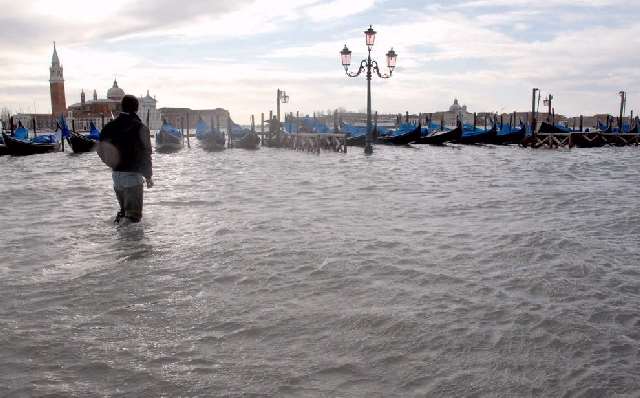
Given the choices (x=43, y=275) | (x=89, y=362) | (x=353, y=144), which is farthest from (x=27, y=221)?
(x=353, y=144)

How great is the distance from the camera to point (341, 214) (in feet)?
22.5

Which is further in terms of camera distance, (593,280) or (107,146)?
(107,146)

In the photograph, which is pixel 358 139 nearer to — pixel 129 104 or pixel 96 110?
pixel 129 104

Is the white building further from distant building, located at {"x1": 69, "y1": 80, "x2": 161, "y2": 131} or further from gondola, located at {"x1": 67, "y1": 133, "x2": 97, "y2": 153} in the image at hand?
gondola, located at {"x1": 67, "y1": 133, "x2": 97, "y2": 153}

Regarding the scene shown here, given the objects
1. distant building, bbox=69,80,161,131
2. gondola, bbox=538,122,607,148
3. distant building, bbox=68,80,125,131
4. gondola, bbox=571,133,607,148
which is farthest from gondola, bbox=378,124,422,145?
distant building, bbox=68,80,125,131

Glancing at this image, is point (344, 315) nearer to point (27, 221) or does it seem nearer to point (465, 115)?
point (27, 221)

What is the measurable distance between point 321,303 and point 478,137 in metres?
33.2

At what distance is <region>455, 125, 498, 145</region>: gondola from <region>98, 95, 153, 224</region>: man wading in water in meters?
30.2

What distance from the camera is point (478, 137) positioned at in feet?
113

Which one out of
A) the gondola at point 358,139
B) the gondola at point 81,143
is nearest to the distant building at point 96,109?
the gondola at point 81,143

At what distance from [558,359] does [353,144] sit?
100 feet

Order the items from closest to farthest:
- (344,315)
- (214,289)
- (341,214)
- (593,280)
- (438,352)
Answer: (438,352)
(344,315)
(214,289)
(593,280)
(341,214)

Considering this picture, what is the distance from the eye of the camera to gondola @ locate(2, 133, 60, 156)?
24.4m

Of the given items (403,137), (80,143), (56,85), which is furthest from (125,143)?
(56,85)
